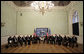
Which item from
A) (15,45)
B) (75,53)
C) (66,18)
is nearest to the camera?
(75,53)

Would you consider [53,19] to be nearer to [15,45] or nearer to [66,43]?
[66,43]

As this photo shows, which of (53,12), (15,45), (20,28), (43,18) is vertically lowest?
(15,45)

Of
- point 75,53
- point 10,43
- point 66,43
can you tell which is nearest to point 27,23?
point 10,43

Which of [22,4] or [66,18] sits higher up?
Result: [22,4]

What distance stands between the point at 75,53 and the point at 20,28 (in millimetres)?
11035

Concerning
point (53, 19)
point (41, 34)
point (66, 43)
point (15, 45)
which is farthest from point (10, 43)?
point (53, 19)

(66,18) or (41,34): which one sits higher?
(66,18)

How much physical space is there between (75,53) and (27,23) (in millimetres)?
10590

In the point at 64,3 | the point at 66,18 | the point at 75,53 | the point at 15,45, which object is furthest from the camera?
the point at 66,18

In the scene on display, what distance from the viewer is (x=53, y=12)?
14352mm

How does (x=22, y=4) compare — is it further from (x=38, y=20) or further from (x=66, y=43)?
(x=66, y=43)

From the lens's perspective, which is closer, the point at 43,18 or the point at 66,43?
the point at 66,43

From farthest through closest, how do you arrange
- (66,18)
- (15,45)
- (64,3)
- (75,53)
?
(66,18), (64,3), (15,45), (75,53)

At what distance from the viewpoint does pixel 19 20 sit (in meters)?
14.3
